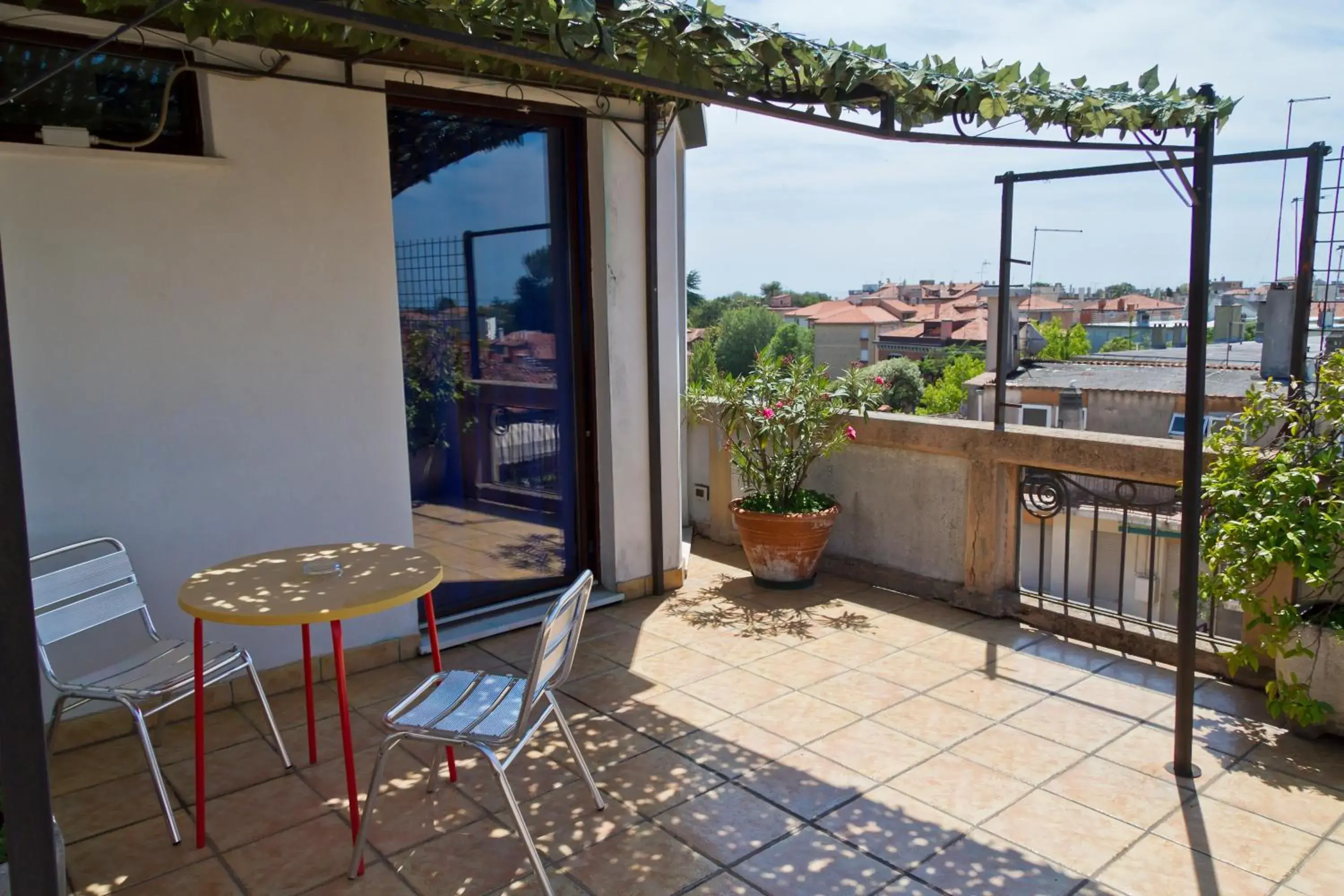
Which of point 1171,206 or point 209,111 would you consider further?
point 209,111

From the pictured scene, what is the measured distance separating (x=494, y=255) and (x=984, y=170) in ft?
8.13

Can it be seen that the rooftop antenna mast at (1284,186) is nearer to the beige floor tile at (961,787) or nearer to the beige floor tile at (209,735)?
the beige floor tile at (961,787)

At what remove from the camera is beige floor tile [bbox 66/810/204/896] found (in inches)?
102

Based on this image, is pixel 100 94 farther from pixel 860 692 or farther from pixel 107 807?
pixel 860 692

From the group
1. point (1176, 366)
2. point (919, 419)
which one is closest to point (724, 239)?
point (1176, 366)

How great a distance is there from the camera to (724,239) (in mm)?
58875

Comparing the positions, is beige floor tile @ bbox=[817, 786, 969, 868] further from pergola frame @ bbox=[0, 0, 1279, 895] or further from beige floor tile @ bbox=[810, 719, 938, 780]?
pergola frame @ bbox=[0, 0, 1279, 895]

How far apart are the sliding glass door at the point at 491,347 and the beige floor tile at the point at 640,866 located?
2094mm

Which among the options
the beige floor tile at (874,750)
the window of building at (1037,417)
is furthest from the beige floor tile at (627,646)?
the window of building at (1037,417)

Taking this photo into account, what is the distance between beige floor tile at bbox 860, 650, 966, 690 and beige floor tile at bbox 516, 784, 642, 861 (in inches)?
60.0

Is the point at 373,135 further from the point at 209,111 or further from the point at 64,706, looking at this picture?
the point at 64,706

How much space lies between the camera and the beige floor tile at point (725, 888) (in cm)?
249

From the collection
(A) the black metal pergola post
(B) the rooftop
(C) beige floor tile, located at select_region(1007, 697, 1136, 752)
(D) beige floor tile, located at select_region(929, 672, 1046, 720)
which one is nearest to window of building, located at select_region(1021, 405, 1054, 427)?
(B) the rooftop

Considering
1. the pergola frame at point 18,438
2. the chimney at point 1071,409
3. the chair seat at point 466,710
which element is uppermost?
the pergola frame at point 18,438
